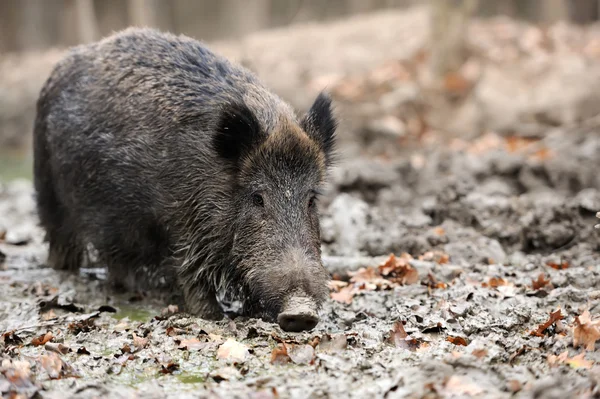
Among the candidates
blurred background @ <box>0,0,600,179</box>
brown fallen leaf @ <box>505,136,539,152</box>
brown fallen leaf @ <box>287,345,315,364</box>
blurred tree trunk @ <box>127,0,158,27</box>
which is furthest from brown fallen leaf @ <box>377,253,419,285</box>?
blurred tree trunk @ <box>127,0,158,27</box>

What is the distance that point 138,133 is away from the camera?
6.39m

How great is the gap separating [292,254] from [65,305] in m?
2.04

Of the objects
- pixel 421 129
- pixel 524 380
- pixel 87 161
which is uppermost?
pixel 87 161

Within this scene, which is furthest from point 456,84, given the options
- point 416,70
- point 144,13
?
point 144,13

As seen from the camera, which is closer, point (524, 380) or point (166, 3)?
point (524, 380)

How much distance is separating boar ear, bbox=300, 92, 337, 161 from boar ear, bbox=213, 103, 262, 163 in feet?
1.91

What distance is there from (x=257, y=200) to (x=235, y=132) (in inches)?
21.3

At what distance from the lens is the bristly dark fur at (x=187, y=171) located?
5.61m

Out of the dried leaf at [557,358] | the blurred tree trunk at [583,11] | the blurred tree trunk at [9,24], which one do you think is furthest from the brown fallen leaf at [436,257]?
the blurred tree trunk at [9,24]

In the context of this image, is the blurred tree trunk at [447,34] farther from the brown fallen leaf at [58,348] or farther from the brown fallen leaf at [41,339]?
the brown fallen leaf at [58,348]

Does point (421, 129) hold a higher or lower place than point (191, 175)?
lower

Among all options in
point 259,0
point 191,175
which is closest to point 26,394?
point 191,175

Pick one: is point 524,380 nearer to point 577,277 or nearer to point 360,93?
point 577,277

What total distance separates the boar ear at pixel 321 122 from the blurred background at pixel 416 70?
380 cm
